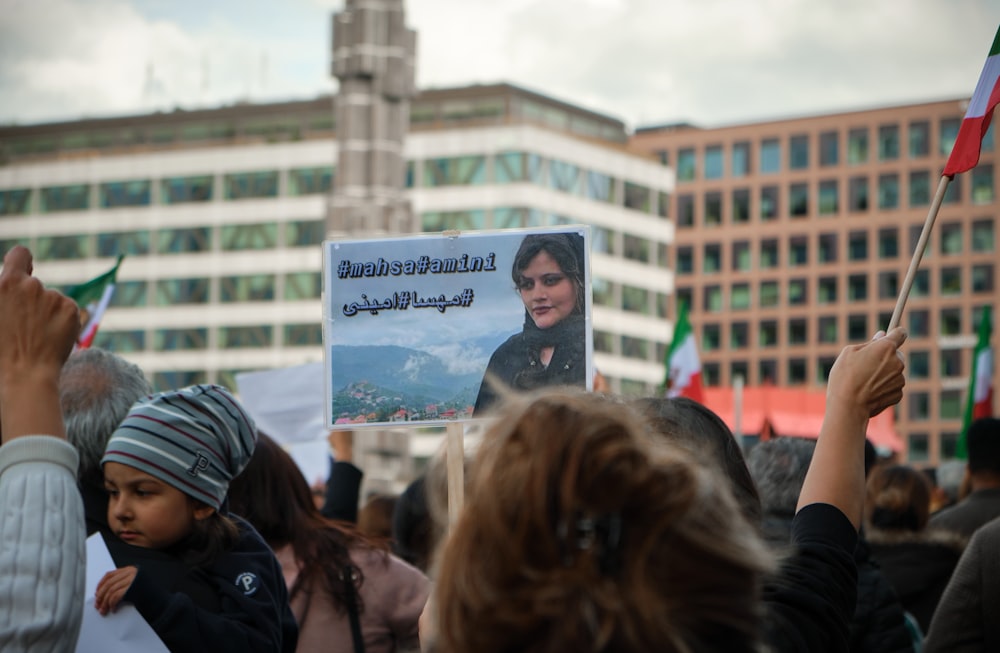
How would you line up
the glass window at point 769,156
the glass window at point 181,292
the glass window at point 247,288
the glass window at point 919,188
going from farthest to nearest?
the glass window at point 769,156
the glass window at point 919,188
the glass window at point 181,292
the glass window at point 247,288

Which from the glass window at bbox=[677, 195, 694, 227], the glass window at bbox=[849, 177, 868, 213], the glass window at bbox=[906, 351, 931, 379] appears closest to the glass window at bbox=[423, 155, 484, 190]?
the glass window at bbox=[677, 195, 694, 227]

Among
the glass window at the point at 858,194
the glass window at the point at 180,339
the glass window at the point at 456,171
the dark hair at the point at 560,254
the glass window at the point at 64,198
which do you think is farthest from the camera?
the glass window at the point at 858,194

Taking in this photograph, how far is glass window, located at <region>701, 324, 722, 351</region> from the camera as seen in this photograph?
102 metres

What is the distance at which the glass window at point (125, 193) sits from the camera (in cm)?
8244

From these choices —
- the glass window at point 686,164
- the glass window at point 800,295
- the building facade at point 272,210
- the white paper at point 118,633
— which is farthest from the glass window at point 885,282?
the white paper at point 118,633

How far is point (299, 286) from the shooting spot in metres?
79.9

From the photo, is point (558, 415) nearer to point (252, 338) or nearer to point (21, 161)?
point (252, 338)

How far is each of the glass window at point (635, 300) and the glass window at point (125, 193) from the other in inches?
980

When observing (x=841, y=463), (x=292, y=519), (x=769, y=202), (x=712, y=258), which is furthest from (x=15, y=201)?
(x=841, y=463)

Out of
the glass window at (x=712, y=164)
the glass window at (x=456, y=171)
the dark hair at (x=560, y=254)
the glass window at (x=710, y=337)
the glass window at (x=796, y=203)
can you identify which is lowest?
the dark hair at (x=560, y=254)

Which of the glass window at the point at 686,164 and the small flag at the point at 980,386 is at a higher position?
the glass window at the point at 686,164

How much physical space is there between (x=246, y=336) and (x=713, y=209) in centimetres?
3472

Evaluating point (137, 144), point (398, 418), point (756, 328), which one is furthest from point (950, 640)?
point (756, 328)

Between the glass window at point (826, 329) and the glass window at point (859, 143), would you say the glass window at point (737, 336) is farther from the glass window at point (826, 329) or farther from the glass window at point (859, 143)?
the glass window at point (859, 143)
